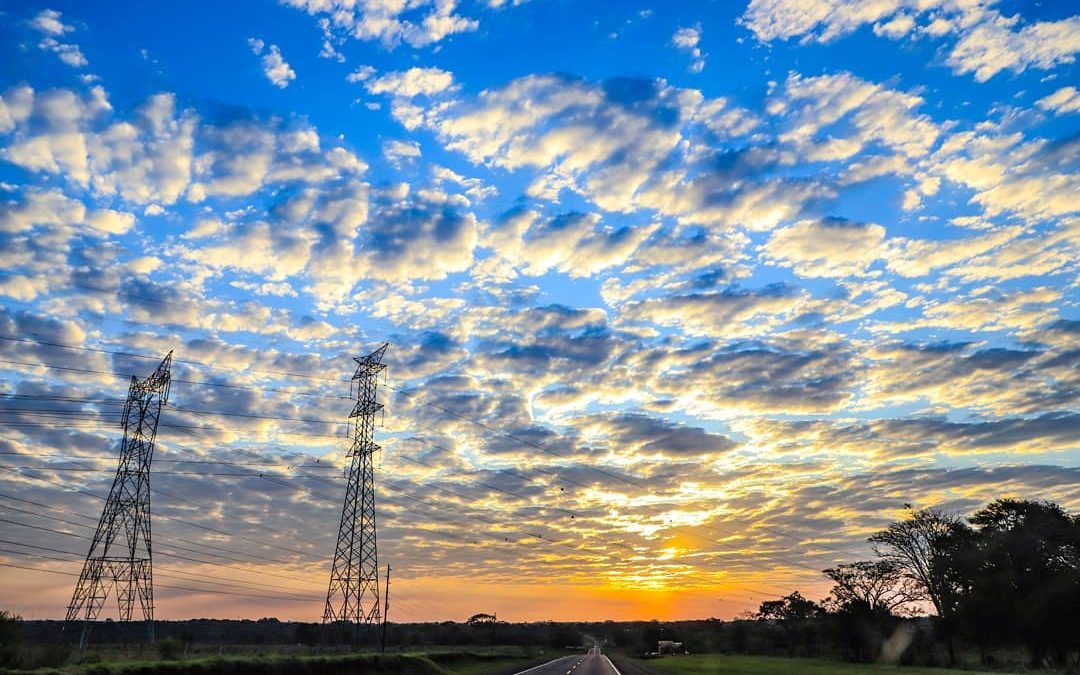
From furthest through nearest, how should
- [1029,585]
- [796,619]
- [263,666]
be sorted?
[796,619] → [1029,585] → [263,666]

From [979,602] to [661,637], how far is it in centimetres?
10688

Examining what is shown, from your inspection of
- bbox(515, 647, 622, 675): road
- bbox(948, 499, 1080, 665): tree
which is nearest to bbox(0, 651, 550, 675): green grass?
bbox(515, 647, 622, 675): road

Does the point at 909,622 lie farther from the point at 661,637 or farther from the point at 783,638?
the point at 661,637

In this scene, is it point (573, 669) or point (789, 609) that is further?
point (789, 609)

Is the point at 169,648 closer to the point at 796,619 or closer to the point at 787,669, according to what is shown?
the point at 787,669

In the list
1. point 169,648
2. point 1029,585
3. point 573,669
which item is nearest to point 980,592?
point 1029,585

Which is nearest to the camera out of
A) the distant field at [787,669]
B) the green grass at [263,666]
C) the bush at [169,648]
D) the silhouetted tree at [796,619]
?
the green grass at [263,666]

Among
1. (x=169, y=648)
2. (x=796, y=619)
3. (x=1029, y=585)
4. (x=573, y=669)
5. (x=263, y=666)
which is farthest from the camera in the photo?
(x=796, y=619)

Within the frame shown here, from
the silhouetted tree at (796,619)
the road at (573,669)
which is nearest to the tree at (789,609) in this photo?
the silhouetted tree at (796,619)

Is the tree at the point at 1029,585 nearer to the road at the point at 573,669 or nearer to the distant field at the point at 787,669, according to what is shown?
the distant field at the point at 787,669

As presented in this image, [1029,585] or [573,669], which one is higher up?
[1029,585]

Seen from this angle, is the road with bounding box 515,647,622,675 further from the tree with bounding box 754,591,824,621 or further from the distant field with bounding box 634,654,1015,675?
the tree with bounding box 754,591,824,621

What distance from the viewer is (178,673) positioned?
27.0 m

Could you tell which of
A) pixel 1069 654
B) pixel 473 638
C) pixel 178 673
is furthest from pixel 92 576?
pixel 473 638
